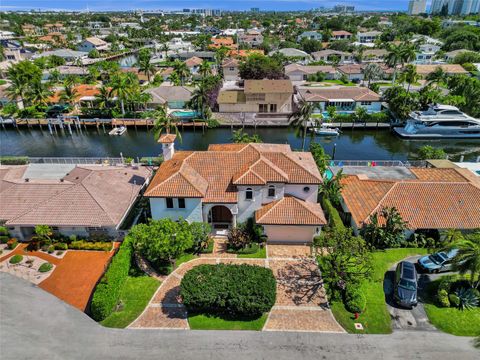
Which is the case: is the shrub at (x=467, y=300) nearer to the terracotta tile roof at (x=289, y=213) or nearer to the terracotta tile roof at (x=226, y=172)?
the terracotta tile roof at (x=289, y=213)

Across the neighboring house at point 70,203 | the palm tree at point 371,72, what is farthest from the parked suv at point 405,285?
the palm tree at point 371,72

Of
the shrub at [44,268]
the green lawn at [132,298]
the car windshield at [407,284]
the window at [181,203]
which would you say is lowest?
the green lawn at [132,298]

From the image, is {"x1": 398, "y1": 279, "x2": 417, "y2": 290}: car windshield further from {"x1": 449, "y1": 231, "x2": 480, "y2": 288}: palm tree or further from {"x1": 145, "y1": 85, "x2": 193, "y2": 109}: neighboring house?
{"x1": 145, "y1": 85, "x2": 193, "y2": 109}: neighboring house

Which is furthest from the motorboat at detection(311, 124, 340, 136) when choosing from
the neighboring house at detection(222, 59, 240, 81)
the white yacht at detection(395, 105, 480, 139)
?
the neighboring house at detection(222, 59, 240, 81)

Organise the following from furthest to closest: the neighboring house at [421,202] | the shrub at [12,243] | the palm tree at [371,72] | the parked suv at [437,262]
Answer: the palm tree at [371,72]
the shrub at [12,243]
the neighboring house at [421,202]
the parked suv at [437,262]

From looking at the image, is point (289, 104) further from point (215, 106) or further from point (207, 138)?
point (207, 138)

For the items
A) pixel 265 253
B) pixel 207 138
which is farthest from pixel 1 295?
pixel 207 138
